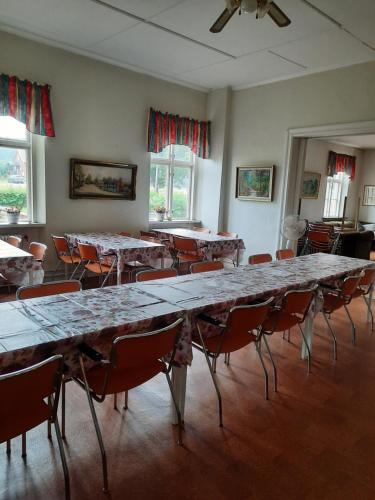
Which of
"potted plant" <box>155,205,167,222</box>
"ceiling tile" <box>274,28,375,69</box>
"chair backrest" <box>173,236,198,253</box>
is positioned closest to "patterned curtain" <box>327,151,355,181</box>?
"ceiling tile" <box>274,28,375,69</box>

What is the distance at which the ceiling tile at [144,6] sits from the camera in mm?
3605

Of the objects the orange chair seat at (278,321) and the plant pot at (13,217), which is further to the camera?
the plant pot at (13,217)

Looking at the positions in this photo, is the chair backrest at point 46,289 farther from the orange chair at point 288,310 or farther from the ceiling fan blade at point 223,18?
the ceiling fan blade at point 223,18

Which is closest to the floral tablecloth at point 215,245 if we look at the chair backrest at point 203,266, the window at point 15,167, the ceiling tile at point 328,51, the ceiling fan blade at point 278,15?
the chair backrest at point 203,266

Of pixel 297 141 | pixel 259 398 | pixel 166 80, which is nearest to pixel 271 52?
pixel 297 141

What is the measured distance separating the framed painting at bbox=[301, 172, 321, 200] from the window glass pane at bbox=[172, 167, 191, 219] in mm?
3288

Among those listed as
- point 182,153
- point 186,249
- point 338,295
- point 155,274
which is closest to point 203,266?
point 155,274

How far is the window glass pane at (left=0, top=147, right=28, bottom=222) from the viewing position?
4834 mm

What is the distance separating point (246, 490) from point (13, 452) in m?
1.17

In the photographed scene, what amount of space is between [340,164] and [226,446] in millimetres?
9188

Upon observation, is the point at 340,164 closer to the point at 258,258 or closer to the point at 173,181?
the point at 173,181

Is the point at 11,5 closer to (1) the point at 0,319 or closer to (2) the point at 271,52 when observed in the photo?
A: (2) the point at 271,52

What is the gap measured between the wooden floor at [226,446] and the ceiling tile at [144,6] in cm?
338

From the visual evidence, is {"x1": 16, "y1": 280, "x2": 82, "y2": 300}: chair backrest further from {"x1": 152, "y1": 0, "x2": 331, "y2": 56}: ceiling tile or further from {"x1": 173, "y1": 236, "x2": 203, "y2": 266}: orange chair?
{"x1": 152, "y1": 0, "x2": 331, "y2": 56}: ceiling tile
